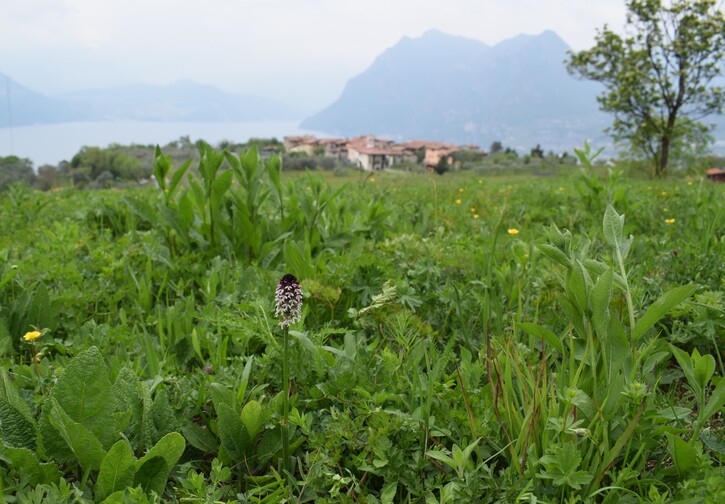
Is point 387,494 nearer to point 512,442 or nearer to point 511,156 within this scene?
point 512,442

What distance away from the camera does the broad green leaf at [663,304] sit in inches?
55.2

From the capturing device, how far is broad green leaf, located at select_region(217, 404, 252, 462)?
1.57m

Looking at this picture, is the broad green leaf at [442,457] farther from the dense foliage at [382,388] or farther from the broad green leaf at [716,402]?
the broad green leaf at [716,402]

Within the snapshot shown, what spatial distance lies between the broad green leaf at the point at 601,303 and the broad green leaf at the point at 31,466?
1477 mm

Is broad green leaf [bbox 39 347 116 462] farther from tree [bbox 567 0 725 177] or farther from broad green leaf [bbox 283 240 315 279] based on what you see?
tree [bbox 567 0 725 177]

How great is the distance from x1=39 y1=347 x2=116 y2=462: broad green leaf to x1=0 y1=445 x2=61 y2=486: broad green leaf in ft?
0.23

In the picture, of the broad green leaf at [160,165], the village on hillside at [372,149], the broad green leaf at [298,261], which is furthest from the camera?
the village on hillside at [372,149]

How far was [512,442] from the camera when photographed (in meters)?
1.41

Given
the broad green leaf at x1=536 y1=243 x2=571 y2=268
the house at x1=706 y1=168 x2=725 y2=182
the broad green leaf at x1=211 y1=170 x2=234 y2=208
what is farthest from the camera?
the house at x1=706 y1=168 x2=725 y2=182

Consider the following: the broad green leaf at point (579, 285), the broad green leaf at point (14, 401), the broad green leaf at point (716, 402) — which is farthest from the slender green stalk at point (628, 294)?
the broad green leaf at point (14, 401)

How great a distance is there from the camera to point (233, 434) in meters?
1.59

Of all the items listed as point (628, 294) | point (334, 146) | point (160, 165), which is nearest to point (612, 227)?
point (628, 294)

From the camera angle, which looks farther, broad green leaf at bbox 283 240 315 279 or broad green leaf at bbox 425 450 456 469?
broad green leaf at bbox 283 240 315 279

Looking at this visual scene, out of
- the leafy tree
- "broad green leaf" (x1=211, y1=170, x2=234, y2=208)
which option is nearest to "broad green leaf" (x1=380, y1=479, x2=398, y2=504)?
"broad green leaf" (x1=211, y1=170, x2=234, y2=208)
